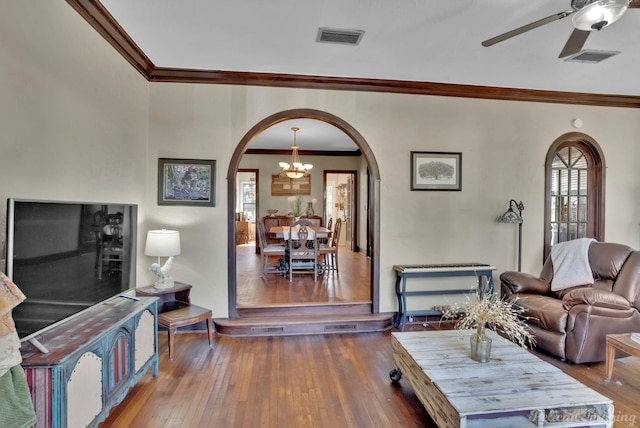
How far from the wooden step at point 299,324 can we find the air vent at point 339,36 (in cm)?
293

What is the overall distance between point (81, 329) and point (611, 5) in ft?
11.7

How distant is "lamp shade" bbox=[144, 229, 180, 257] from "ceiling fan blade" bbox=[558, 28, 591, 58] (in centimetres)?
366

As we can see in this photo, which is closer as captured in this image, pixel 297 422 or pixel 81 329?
pixel 81 329

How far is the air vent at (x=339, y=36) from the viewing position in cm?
294

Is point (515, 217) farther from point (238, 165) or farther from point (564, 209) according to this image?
point (238, 165)

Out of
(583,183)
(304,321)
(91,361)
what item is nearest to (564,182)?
(583,183)

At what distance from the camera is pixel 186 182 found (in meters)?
3.84

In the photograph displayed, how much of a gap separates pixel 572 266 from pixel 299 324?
3032 millimetres

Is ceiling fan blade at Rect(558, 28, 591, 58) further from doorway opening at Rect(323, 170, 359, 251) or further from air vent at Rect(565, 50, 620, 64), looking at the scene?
doorway opening at Rect(323, 170, 359, 251)

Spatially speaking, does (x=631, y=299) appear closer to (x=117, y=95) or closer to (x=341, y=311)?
(x=341, y=311)

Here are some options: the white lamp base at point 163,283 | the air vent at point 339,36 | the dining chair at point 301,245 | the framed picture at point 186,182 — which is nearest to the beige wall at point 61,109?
the framed picture at point 186,182

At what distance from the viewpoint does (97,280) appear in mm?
2328

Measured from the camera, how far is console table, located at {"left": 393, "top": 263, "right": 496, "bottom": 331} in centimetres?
394

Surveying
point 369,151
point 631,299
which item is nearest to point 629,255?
point 631,299
